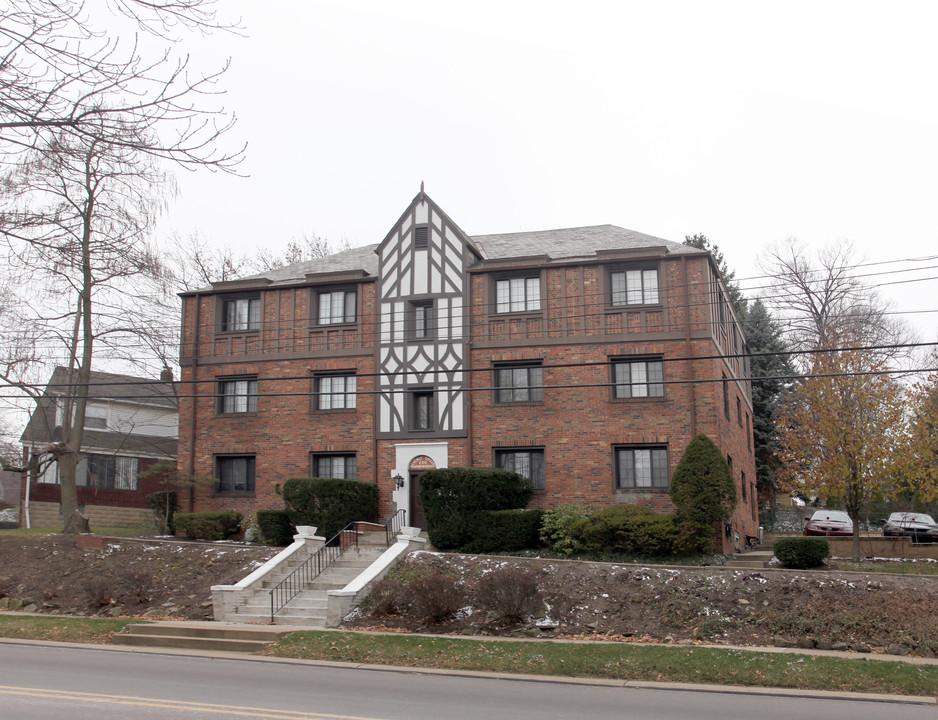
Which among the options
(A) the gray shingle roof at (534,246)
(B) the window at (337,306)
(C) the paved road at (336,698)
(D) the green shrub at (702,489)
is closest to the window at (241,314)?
(A) the gray shingle roof at (534,246)

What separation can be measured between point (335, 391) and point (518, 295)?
272 inches

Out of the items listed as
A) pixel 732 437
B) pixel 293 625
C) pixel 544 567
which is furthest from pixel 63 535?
pixel 732 437

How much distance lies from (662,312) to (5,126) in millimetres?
22088

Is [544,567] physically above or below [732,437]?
below

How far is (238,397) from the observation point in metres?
30.9

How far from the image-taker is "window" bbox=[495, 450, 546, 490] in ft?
90.1

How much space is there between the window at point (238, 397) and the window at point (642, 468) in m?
12.7

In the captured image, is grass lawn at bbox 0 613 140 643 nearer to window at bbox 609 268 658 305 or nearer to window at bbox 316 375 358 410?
window at bbox 316 375 358 410

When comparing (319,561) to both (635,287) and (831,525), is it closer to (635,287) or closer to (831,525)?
(635,287)

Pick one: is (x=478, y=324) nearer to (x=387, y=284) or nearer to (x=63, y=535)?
(x=387, y=284)

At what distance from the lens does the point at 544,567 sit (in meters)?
21.1

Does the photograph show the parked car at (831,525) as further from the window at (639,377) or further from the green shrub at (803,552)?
the green shrub at (803,552)

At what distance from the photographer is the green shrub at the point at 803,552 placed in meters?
21.7

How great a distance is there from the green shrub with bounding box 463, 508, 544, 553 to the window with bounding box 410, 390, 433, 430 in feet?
15.4
